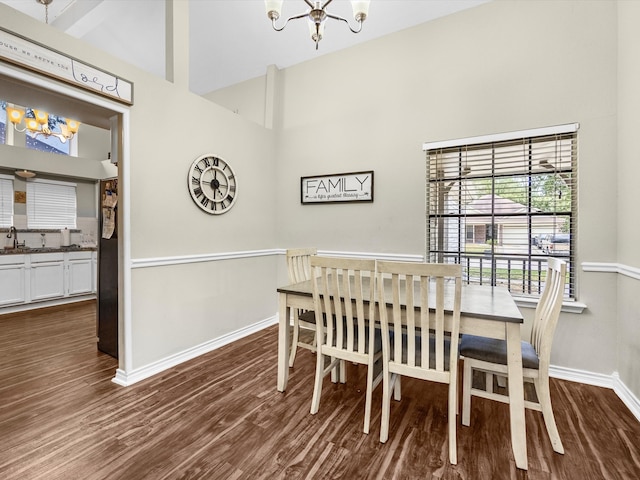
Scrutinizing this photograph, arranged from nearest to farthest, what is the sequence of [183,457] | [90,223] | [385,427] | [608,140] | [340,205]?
1. [183,457]
2. [385,427]
3. [608,140]
4. [340,205]
5. [90,223]

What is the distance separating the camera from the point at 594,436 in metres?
1.83

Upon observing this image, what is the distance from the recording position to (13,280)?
14.4ft

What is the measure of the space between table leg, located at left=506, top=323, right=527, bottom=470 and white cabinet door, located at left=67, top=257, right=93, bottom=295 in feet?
19.9

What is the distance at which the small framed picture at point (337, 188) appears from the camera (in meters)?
3.44

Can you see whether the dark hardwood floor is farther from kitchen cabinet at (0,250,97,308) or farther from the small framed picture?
kitchen cabinet at (0,250,97,308)

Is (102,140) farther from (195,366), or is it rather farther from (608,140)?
(608,140)

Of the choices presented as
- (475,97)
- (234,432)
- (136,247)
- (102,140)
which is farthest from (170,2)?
(102,140)

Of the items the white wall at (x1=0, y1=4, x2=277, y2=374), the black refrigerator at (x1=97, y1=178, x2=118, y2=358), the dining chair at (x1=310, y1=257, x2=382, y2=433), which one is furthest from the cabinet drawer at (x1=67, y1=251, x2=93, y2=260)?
the dining chair at (x1=310, y1=257, x2=382, y2=433)

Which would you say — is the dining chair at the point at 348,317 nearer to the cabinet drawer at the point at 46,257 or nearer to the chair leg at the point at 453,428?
the chair leg at the point at 453,428

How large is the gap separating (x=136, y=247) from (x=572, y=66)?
385 centimetres

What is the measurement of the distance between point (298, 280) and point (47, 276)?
439cm

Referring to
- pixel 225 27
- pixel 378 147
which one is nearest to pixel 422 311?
pixel 378 147

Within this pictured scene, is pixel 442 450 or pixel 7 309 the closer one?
pixel 442 450

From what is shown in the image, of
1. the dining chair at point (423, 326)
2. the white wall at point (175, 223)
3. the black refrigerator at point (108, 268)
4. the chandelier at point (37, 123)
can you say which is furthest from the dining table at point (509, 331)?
the chandelier at point (37, 123)
